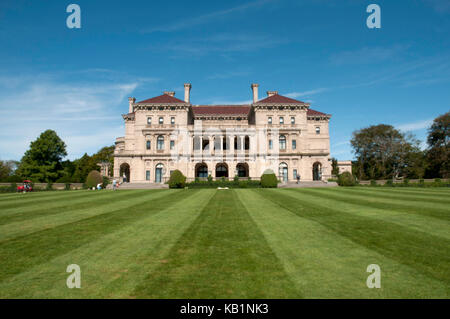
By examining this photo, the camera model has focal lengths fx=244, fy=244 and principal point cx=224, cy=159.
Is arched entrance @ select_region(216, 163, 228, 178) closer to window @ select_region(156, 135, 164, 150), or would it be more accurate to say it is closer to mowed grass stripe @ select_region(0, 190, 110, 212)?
window @ select_region(156, 135, 164, 150)

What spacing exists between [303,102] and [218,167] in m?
22.9

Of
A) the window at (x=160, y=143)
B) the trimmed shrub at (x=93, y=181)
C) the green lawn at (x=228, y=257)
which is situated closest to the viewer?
the green lawn at (x=228, y=257)

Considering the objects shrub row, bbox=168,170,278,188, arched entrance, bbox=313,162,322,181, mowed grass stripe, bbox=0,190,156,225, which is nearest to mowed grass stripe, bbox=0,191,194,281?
mowed grass stripe, bbox=0,190,156,225

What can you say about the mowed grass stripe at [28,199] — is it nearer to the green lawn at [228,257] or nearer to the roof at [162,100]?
the green lawn at [228,257]

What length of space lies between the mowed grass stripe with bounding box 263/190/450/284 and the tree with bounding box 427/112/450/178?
2286 inches

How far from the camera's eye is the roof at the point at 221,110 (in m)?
54.8

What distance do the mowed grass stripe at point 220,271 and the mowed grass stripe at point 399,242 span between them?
261 centimetres

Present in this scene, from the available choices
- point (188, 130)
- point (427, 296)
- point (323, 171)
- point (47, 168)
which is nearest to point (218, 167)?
point (188, 130)

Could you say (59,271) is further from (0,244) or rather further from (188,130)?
(188,130)

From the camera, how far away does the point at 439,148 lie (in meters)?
52.5

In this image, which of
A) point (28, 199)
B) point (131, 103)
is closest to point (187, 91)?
point (131, 103)

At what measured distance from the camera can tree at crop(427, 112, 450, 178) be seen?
5106cm

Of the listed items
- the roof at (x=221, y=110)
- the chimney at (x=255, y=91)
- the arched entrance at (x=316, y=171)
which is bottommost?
the arched entrance at (x=316, y=171)

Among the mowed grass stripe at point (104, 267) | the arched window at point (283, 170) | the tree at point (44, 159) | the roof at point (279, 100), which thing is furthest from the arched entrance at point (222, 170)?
the mowed grass stripe at point (104, 267)
